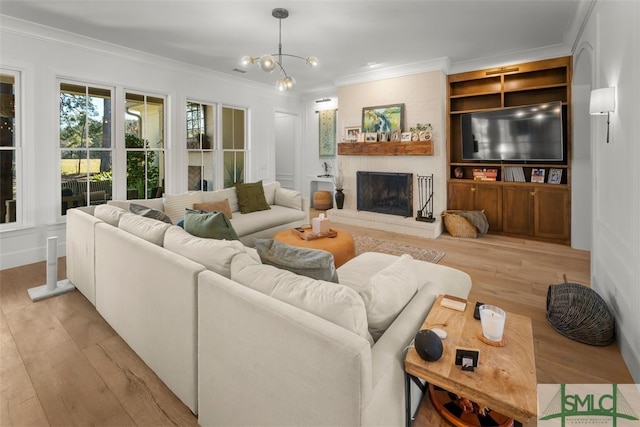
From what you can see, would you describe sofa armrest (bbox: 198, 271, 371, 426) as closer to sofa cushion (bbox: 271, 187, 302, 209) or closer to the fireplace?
sofa cushion (bbox: 271, 187, 302, 209)

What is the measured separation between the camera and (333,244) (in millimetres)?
3355

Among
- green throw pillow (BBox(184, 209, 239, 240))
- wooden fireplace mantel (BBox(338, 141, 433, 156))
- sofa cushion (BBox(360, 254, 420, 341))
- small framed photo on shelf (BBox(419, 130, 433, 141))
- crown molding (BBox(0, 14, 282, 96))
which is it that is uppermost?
crown molding (BBox(0, 14, 282, 96))

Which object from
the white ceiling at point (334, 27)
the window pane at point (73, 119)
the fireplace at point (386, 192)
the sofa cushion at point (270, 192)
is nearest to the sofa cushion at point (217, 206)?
the sofa cushion at point (270, 192)

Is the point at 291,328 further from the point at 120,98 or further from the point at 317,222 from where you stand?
the point at 120,98

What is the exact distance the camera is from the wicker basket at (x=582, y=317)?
2.35m

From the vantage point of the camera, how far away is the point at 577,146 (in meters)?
4.62

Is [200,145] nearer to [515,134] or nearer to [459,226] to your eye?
[459,226]

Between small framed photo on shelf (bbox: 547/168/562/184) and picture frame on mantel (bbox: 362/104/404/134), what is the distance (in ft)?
7.79

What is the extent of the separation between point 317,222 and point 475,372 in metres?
2.59

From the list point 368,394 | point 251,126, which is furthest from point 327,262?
point 251,126

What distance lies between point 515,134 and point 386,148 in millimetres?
1984

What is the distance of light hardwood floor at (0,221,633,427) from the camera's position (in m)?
1.71

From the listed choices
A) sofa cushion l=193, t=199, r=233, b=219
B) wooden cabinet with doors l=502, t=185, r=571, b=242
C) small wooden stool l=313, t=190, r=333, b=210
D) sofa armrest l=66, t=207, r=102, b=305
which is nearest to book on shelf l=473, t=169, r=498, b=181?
wooden cabinet with doors l=502, t=185, r=571, b=242

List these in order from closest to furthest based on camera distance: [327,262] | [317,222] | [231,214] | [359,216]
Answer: [327,262] < [317,222] < [231,214] < [359,216]
